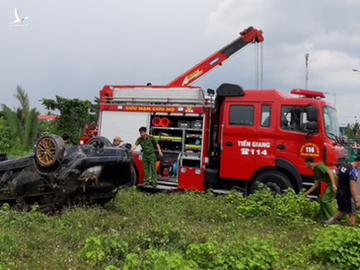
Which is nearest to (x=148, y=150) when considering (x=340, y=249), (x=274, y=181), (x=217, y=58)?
(x=274, y=181)

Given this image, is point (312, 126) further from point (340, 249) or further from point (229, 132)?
point (340, 249)

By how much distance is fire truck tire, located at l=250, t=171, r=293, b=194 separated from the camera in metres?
7.95

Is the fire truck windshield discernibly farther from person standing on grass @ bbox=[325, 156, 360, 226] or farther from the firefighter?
the firefighter

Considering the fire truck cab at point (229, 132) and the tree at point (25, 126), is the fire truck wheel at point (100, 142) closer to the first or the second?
the fire truck cab at point (229, 132)

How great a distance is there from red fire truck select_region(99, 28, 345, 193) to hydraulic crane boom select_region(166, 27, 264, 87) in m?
1.72

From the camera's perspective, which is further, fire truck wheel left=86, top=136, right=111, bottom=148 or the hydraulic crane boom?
the hydraulic crane boom

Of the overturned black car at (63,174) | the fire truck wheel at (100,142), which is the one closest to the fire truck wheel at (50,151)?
the overturned black car at (63,174)

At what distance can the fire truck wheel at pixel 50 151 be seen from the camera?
5797 millimetres

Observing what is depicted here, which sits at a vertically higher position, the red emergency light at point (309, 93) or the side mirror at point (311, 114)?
the red emergency light at point (309, 93)

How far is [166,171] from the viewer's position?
31.5 feet

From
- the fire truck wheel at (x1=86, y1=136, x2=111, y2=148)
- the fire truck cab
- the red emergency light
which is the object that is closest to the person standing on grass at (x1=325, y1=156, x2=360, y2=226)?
the fire truck cab

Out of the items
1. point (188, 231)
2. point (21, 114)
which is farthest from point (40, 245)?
point (21, 114)

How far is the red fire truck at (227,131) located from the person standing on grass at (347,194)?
1289 millimetres

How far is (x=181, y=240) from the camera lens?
457cm
